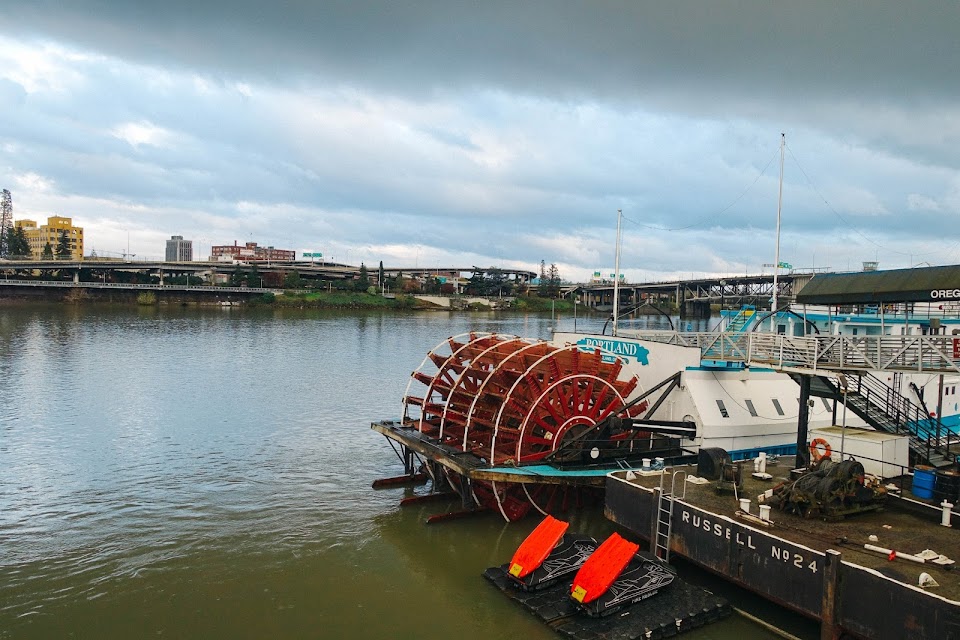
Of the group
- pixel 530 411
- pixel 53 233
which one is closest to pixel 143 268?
pixel 53 233

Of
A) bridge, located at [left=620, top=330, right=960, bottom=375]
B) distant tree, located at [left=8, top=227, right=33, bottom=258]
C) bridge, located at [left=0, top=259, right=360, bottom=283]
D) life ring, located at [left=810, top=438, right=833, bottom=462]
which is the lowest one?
life ring, located at [left=810, top=438, right=833, bottom=462]

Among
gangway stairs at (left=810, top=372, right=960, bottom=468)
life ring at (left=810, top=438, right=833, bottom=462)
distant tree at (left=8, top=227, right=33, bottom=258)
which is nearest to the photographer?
life ring at (left=810, top=438, right=833, bottom=462)

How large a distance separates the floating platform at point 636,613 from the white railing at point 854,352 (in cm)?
497

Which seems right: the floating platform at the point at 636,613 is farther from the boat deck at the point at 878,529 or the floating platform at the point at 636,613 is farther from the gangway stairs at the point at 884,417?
the gangway stairs at the point at 884,417

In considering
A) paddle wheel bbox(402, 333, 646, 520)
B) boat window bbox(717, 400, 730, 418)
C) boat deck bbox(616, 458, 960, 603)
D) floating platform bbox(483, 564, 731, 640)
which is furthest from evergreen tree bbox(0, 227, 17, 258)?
boat deck bbox(616, 458, 960, 603)

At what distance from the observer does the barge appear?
317 inches

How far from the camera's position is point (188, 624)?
10.1 metres

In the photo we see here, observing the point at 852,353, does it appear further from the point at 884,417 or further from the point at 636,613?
the point at 636,613

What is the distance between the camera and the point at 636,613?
9.84 m

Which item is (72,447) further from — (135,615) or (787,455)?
(787,455)

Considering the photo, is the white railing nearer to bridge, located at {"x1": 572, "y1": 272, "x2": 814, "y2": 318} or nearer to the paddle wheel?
the paddle wheel

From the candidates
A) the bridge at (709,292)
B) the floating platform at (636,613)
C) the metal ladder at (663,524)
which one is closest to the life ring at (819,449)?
the metal ladder at (663,524)

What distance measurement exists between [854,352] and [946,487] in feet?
8.67

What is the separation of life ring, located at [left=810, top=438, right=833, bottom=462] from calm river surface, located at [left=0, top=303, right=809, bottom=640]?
303 cm
